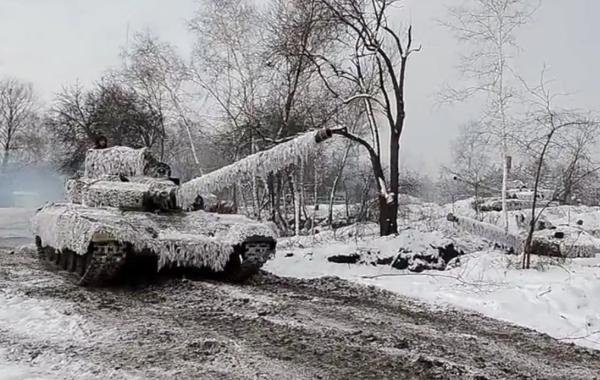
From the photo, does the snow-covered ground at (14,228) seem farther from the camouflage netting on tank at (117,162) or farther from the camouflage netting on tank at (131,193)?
the camouflage netting on tank at (131,193)

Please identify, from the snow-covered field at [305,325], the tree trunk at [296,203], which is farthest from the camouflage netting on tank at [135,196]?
the tree trunk at [296,203]

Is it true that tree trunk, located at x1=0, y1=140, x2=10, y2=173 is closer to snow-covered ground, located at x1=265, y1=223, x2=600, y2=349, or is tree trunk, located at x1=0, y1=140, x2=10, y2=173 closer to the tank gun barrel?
snow-covered ground, located at x1=265, y1=223, x2=600, y2=349

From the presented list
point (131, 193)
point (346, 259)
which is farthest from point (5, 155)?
point (346, 259)

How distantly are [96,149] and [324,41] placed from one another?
6.72 meters

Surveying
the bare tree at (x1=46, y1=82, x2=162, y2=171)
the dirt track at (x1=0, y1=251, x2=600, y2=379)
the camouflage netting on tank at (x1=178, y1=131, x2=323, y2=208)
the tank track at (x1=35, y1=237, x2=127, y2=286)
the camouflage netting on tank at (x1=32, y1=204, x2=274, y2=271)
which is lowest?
the dirt track at (x1=0, y1=251, x2=600, y2=379)

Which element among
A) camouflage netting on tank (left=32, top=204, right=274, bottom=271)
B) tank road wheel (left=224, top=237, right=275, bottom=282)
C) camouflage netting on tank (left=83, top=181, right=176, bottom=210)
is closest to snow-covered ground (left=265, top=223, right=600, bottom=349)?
tank road wheel (left=224, top=237, right=275, bottom=282)

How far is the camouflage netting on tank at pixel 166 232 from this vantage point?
7891 millimetres

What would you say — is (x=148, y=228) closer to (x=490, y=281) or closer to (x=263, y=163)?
(x=263, y=163)

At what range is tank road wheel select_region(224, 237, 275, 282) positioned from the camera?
873 cm

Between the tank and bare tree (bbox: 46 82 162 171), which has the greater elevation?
bare tree (bbox: 46 82 162 171)

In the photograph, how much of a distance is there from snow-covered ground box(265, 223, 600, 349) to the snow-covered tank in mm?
1832

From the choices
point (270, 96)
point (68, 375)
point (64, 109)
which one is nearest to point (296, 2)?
point (270, 96)

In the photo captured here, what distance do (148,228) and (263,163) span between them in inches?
69.2

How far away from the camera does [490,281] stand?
8.78m
